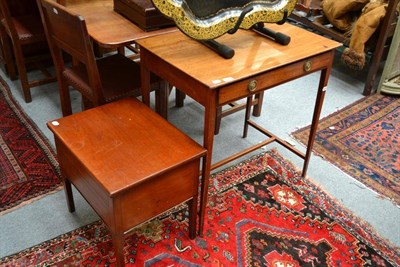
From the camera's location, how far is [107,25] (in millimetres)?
1948

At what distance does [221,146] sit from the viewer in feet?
7.87

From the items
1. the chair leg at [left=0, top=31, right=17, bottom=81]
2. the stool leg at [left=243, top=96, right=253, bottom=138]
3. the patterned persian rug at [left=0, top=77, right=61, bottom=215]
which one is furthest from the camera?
the chair leg at [left=0, top=31, right=17, bottom=81]

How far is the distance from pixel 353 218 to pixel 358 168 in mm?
431

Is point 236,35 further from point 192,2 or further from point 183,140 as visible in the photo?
point 183,140

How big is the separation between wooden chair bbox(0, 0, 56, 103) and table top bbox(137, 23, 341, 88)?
117cm

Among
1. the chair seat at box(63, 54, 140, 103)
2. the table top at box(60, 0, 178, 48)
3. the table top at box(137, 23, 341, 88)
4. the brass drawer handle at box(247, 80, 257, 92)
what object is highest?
the table top at box(137, 23, 341, 88)

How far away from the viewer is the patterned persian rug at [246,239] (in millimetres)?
1709

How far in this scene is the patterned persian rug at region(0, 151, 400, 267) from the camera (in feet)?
5.61

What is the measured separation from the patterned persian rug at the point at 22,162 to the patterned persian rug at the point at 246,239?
0.36m

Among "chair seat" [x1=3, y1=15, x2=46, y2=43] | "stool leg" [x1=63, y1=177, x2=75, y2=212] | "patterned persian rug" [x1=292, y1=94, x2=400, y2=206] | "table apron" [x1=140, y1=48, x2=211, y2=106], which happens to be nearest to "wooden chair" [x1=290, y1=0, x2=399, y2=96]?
"patterned persian rug" [x1=292, y1=94, x2=400, y2=206]

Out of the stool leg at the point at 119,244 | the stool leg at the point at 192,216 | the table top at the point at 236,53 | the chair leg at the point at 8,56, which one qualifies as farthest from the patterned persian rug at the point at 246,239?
the chair leg at the point at 8,56

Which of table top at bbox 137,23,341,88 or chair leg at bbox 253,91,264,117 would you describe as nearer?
table top at bbox 137,23,341,88

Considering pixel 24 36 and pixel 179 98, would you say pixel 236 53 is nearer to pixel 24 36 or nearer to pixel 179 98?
pixel 179 98

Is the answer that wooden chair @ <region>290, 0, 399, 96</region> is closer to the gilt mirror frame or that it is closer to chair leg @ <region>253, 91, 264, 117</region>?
chair leg @ <region>253, 91, 264, 117</region>
